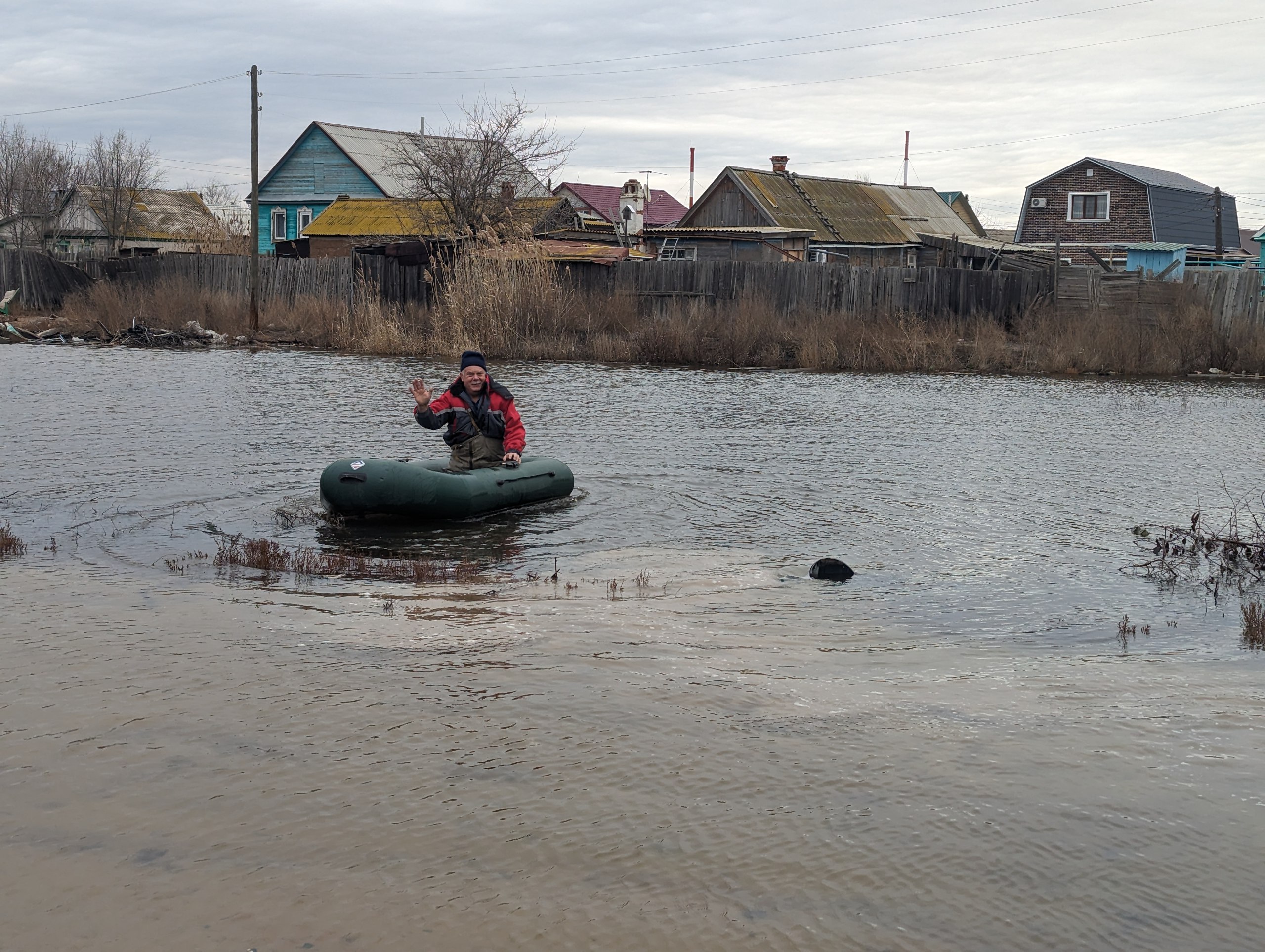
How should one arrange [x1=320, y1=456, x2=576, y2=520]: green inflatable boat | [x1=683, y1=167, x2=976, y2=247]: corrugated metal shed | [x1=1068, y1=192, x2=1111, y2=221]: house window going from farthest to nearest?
1. [x1=1068, y1=192, x2=1111, y2=221]: house window
2. [x1=683, y1=167, x2=976, y2=247]: corrugated metal shed
3. [x1=320, y1=456, x2=576, y2=520]: green inflatable boat

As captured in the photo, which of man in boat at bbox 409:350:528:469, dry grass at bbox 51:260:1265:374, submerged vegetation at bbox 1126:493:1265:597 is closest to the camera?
submerged vegetation at bbox 1126:493:1265:597

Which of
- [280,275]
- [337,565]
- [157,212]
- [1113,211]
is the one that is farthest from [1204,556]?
[157,212]

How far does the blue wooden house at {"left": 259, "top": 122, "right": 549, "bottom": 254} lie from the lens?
4575cm

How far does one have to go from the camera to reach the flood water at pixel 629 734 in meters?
3.54

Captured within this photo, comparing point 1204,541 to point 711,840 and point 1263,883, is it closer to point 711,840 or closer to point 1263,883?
point 1263,883

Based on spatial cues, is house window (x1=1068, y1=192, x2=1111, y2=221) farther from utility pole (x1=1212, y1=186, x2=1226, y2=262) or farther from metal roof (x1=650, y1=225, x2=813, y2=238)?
metal roof (x1=650, y1=225, x2=813, y2=238)

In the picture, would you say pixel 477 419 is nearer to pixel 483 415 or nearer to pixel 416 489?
pixel 483 415

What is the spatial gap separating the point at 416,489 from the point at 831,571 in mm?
3119

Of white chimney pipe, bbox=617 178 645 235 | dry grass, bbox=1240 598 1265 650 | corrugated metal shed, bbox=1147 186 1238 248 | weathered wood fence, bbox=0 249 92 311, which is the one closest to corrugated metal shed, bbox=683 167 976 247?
white chimney pipe, bbox=617 178 645 235

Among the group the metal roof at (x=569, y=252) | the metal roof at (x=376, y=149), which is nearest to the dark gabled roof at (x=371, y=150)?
the metal roof at (x=376, y=149)

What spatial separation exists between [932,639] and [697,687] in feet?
5.45

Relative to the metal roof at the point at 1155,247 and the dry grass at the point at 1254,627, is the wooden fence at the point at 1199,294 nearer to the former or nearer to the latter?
the dry grass at the point at 1254,627

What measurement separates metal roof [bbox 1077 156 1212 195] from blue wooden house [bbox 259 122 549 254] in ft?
91.6

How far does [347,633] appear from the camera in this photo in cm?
624
